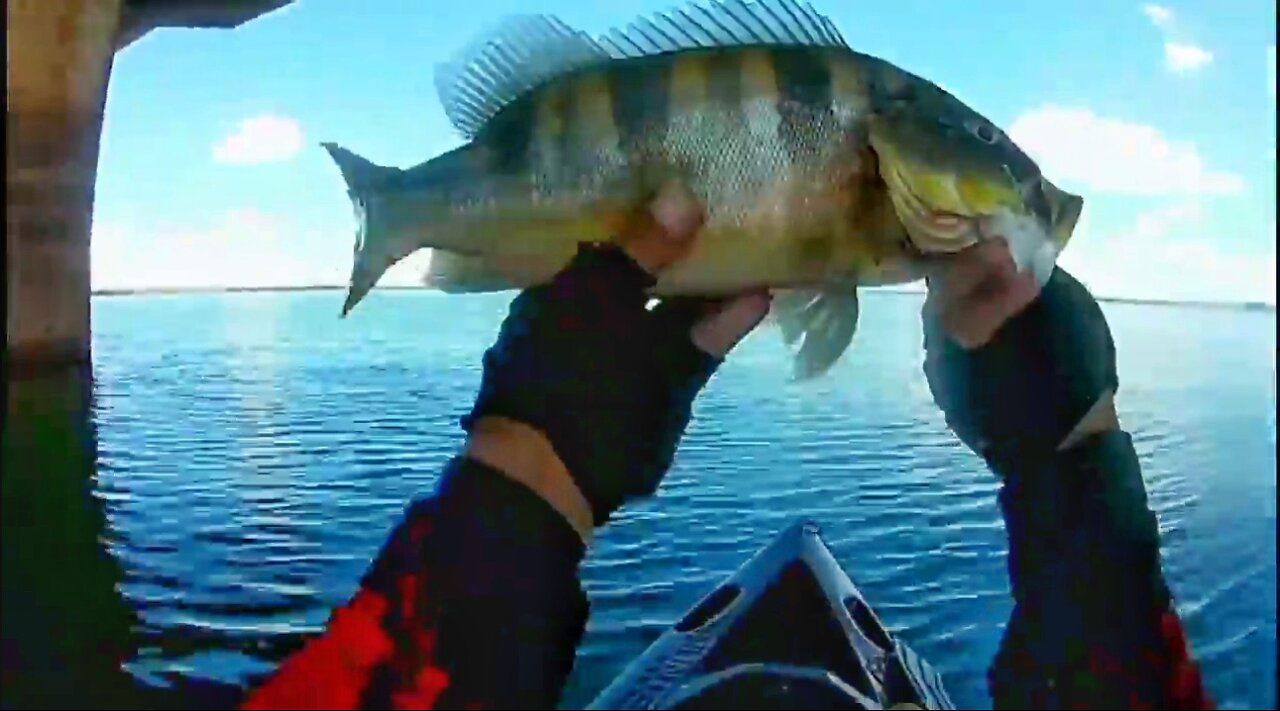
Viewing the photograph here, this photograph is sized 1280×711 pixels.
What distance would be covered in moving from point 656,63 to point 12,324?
0.83m

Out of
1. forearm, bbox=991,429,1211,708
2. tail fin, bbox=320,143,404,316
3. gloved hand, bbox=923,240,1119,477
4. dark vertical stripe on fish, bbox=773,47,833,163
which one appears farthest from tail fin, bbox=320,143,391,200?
forearm, bbox=991,429,1211,708

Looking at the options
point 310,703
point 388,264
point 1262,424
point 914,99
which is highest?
point 914,99

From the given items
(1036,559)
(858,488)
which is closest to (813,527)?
(858,488)

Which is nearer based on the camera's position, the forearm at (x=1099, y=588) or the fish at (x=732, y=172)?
the fish at (x=732, y=172)

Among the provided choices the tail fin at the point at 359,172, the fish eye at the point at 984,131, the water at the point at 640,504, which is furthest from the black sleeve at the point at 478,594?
the fish eye at the point at 984,131

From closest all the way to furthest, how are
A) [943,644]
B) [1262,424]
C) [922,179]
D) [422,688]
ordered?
[922,179] < [422,688] < [1262,424] < [943,644]

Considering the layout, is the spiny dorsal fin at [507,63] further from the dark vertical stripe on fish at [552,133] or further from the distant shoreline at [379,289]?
the distant shoreline at [379,289]

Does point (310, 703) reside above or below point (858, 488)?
below

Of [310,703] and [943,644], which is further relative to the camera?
[943,644]

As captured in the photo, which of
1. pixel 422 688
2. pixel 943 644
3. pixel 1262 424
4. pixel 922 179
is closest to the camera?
pixel 922 179

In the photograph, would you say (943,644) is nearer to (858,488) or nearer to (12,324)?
(858,488)

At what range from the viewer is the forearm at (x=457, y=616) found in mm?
1161

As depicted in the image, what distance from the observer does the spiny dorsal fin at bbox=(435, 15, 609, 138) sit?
1.16 meters

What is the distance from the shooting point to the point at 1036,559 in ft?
4.03
